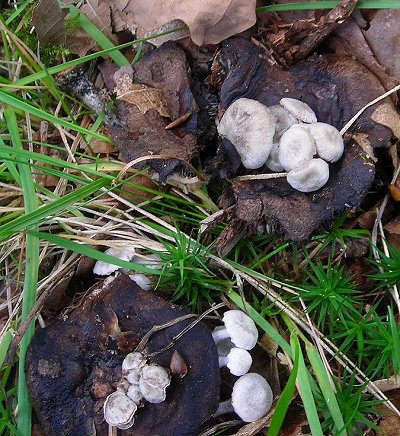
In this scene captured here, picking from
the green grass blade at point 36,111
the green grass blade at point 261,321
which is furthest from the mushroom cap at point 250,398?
the green grass blade at point 36,111

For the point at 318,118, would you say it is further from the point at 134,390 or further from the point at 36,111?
the point at 134,390

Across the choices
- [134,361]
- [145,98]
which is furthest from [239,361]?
[145,98]

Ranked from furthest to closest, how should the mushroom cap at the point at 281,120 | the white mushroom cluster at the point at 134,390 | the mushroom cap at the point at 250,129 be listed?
the mushroom cap at the point at 281,120 < the mushroom cap at the point at 250,129 < the white mushroom cluster at the point at 134,390

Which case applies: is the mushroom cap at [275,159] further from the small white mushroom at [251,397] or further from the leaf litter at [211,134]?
the small white mushroom at [251,397]

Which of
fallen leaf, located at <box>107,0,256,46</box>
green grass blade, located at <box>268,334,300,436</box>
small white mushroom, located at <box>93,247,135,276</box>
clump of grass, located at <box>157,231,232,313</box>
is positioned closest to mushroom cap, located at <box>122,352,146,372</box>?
clump of grass, located at <box>157,231,232,313</box>

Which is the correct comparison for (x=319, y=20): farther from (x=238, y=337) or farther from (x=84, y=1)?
(x=238, y=337)
